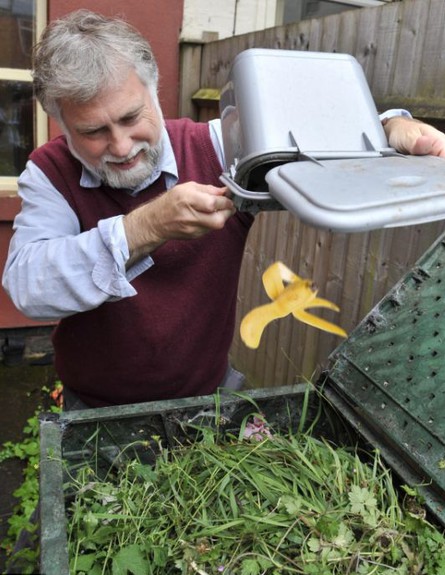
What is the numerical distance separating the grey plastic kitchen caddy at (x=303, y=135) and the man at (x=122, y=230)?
0.10 m

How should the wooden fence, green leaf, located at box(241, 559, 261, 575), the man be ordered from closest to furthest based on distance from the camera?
green leaf, located at box(241, 559, 261, 575) < the man < the wooden fence

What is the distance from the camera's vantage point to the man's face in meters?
1.50

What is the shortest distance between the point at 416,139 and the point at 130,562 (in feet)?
3.34

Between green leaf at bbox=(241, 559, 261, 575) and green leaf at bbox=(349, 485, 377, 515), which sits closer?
green leaf at bbox=(241, 559, 261, 575)

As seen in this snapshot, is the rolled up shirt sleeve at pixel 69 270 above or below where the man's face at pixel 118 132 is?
below

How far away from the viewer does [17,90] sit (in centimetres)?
388

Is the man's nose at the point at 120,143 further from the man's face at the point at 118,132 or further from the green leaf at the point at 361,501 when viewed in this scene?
the green leaf at the point at 361,501

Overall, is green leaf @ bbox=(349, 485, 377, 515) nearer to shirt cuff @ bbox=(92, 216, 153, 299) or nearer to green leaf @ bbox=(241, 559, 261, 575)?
green leaf @ bbox=(241, 559, 261, 575)

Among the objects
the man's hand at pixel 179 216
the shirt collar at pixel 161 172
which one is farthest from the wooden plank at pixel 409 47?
the man's hand at pixel 179 216

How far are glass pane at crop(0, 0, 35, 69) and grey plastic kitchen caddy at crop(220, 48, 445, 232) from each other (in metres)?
3.00

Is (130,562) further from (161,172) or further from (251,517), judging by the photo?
(161,172)

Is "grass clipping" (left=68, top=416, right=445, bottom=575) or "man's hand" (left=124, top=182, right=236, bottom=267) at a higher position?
"man's hand" (left=124, top=182, right=236, bottom=267)

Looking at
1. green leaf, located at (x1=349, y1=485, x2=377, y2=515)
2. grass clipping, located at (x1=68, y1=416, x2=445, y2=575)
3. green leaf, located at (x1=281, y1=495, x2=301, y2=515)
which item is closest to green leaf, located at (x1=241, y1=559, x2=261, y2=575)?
grass clipping, located at (x1=68, y1=416, x2=445, y2=575)

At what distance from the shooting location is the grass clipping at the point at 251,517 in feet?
3.69
